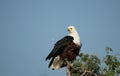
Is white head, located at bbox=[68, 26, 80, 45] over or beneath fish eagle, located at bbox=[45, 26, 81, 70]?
over

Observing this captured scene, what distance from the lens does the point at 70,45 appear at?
1468cm

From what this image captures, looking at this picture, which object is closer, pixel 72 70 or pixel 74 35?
pixel 72 70

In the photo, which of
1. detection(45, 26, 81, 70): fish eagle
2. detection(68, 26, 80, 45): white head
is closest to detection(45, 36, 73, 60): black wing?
detection(45, 26, 81, 70): fish eagle

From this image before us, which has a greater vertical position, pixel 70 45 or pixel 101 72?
pixel 70 45

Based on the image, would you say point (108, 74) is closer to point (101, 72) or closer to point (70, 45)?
point (101, 72)

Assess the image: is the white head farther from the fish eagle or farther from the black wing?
the black wing

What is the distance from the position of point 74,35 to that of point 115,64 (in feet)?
13.6

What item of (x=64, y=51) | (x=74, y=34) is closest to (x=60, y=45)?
(x=64, y=51)

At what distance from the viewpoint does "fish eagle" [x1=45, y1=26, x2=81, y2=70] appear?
14.4 metres

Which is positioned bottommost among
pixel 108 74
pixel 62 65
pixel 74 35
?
pixel 108 74

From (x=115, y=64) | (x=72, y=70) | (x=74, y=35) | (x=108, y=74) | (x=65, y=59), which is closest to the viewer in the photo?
(x=108, y=74)

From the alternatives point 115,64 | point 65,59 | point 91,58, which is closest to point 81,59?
point 91,58

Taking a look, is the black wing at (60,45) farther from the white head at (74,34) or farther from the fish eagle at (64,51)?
the white head at (74,34)

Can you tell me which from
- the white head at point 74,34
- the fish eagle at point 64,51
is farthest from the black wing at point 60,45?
the white head at point 74,34
